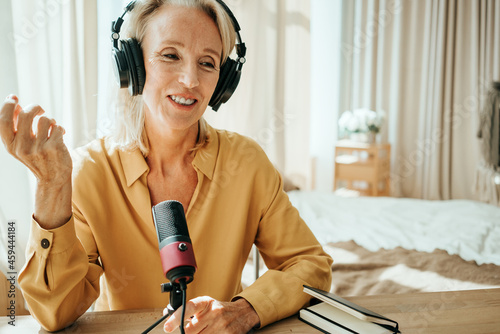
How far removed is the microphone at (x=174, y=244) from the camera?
622 mm

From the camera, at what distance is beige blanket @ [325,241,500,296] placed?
1.68m

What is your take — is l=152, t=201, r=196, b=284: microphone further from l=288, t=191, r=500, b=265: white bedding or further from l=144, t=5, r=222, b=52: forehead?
l=288, t=191, r=500, b=265: white bedding

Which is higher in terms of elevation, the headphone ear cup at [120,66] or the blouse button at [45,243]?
the headphone ear cup at [120,66]

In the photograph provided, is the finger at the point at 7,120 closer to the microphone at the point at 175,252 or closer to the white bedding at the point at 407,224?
the microphone at the point at 175,252

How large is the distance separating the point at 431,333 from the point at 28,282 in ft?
2.43

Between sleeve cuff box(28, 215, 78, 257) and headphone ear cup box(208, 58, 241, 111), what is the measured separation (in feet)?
1.52

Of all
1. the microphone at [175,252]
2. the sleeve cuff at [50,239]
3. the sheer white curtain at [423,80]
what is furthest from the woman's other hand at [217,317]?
the sheer white curtain at [423,80]

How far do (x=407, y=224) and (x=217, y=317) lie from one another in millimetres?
1769

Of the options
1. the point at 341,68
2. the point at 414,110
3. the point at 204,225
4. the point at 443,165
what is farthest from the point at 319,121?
the point at 204,225

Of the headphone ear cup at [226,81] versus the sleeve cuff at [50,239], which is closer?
the sleeve cuff at [50,239]

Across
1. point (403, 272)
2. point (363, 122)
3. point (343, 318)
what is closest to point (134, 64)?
point (343, 318)

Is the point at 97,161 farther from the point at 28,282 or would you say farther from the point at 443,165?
the point at 443,165

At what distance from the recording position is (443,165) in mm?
→ 4480

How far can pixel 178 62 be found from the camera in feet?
3.34
